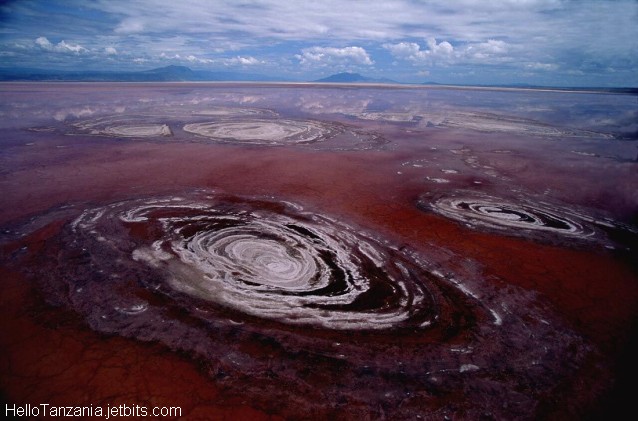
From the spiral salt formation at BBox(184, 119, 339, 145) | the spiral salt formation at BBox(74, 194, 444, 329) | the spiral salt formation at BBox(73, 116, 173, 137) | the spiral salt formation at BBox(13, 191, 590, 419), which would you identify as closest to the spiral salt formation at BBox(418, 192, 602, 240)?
the spiral salt formation at BBox(13, 191, 590, 419)

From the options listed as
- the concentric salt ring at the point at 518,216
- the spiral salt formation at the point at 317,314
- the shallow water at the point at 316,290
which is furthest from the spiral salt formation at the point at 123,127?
the concentric salt ring at the point at 518,216

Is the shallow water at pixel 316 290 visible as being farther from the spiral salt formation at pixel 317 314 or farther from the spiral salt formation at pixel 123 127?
the spiral salt formation at pixel 123 127

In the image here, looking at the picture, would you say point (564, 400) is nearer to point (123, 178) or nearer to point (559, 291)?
point (559, 291)

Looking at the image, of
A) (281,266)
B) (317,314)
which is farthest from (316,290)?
(281,266)

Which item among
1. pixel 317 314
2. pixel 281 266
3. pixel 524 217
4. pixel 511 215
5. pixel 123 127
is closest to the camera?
pixel 317 314

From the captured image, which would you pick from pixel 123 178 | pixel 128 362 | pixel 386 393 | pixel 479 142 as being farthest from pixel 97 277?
pixel 479 142

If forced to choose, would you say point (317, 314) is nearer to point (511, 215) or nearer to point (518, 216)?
point (511, 215)
